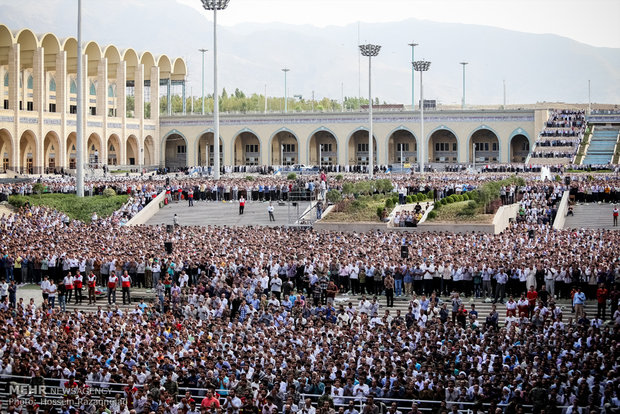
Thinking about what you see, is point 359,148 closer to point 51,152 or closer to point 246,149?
point 246,149

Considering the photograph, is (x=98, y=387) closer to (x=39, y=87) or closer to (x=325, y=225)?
(x=325, y=225)

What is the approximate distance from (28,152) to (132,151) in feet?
27.2

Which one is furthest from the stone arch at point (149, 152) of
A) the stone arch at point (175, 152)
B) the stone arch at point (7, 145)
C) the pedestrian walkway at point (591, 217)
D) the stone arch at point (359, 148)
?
the pedestrian walkway at point (591, 217)

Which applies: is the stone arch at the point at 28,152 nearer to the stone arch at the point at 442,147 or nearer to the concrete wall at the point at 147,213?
the concrete wall at the point at 147,213

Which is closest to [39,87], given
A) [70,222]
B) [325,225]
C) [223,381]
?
[70,222]

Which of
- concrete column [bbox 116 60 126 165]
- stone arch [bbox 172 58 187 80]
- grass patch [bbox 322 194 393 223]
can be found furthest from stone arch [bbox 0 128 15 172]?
grass patch [bbox 322 194 393 223]

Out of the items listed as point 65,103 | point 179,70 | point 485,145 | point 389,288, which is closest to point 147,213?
point 389,288

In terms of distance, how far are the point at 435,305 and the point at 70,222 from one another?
20.0m

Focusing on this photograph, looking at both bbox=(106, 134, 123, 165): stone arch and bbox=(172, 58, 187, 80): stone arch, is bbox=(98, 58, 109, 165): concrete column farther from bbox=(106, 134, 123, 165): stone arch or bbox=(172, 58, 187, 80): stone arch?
bbox=(172, 58, 187, 80): stone arch

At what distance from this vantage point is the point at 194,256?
22594 millimetres

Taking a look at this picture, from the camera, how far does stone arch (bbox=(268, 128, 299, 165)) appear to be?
72688mm

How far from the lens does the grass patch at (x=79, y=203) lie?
119ft

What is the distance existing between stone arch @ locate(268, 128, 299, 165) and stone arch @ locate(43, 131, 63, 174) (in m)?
→ 17.8

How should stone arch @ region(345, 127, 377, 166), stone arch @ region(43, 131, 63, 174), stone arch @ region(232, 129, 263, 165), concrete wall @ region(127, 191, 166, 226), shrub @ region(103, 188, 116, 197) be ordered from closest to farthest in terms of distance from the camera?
1. concrete wall @ region(127, 191, 166, 226)
2. shrub @ region(103, 188, 116, 197)
3. stone arch @ region(43, 131, 63, 174)
4. stone arch @ region(345, 127, 377, 166)
5. stone arch @ region(232, 129, 263, 165)
